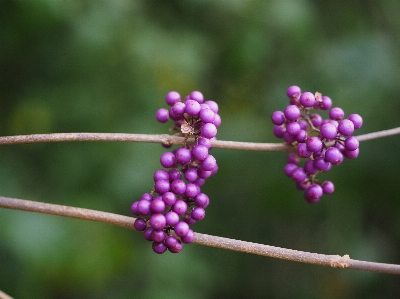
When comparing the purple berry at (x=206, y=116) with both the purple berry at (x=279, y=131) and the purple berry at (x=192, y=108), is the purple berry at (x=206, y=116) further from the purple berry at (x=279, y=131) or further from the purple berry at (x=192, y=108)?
the purple berry at (x=279, y=131)

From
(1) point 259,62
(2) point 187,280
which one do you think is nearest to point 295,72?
(1) point 259,62

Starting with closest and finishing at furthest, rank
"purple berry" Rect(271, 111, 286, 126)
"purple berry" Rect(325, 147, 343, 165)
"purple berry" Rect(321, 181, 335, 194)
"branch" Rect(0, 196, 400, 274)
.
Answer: "branch" Rect(0, 196, 400, 274) < "purple berry" Rect(325, 147, 343, 165) < "purple berry" Rect(271, 111, 286, 126) < "purple berry" Rect(321, 181, 335, 194)

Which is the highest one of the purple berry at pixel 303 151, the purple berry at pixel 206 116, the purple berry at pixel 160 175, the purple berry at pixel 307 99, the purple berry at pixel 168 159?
the purple berry at pixel 307 99

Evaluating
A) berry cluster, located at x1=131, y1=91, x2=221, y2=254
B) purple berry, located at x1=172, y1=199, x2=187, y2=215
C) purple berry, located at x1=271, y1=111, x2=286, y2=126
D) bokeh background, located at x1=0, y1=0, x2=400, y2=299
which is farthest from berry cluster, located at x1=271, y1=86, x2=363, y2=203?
bokeh background, located at x1=0, y1=0, x2=400, y2=299

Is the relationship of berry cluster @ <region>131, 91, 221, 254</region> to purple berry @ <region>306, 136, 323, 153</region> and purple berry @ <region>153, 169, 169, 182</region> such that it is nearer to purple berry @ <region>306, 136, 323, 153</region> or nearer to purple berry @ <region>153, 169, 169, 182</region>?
purple berry @ <region>153, 169, 169, 182</region>

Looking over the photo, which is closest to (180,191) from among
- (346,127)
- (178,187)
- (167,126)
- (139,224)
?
(178,187)

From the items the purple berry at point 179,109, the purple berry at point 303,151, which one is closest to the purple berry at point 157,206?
the purple berry at point 179,109
